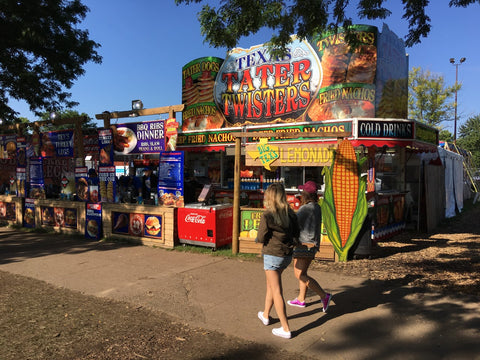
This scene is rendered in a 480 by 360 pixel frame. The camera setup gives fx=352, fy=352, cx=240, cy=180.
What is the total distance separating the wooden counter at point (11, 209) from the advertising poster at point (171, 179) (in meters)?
6.06

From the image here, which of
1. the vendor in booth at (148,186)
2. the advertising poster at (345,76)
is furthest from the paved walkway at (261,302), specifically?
the advertising poster at (345,76)

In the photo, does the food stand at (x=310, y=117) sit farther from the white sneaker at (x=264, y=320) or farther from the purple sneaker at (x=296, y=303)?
the white sneaker at (x=264, y=320)

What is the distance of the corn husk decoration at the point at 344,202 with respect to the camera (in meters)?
6.57

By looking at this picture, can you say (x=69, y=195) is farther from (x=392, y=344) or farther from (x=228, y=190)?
(x=392, y=344)

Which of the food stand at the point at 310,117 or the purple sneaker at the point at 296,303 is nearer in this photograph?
the purple sneaker at the point at 296,303

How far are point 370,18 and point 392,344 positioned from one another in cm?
560

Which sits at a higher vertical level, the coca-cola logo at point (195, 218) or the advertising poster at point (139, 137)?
the advertising poster at point (139, 137)

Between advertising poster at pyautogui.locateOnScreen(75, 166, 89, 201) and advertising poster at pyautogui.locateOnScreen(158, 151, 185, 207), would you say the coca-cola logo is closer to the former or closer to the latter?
advertising poster at pyautogui.locateOnScreen(158, 151, 185, 207)

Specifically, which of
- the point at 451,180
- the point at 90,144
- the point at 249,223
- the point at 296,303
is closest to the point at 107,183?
the point at 90,144

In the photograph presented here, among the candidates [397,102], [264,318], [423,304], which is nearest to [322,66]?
[397,102]

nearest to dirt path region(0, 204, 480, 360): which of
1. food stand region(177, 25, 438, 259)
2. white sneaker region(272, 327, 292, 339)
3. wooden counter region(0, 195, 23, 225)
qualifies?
white sneaker region(272, 327, 292, 339)

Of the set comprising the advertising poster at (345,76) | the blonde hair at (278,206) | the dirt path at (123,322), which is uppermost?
the advertising poster at (345,76)

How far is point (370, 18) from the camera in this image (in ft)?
21.4

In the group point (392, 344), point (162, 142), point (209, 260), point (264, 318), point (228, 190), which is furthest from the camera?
point (228, 190)
